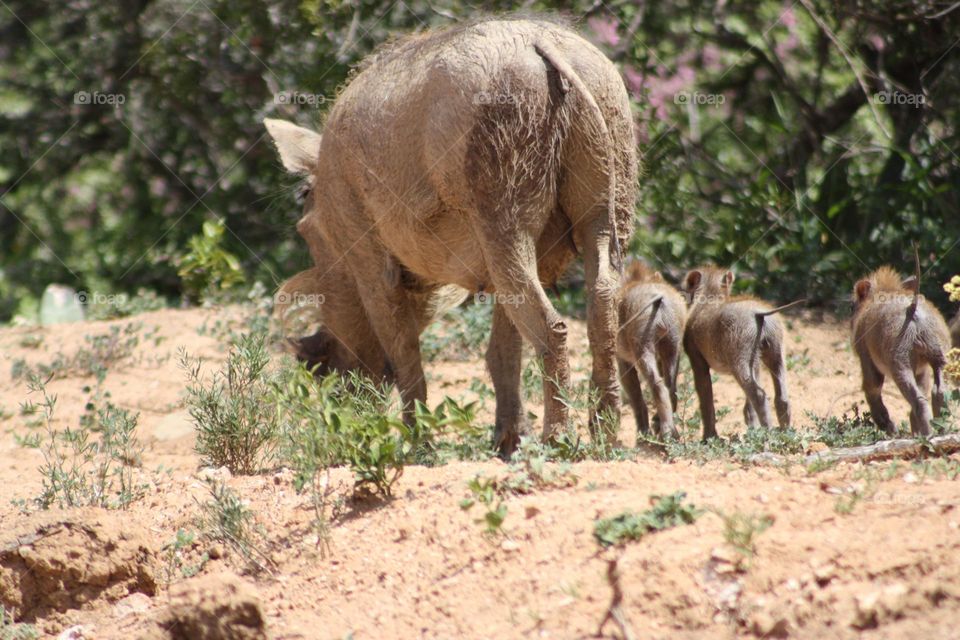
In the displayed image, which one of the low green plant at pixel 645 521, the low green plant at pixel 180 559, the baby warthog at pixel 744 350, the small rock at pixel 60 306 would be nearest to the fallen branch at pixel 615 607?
the low green plant at pixel 645 521

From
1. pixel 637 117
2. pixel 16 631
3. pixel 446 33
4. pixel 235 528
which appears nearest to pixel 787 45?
pixel 637 117

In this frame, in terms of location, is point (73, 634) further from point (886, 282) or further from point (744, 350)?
point (886, 282)

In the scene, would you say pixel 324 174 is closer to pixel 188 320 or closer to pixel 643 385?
pixel 643 385

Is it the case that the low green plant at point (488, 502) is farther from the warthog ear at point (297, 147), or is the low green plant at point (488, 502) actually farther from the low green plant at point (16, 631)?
the warthog ear at point (297, 147)

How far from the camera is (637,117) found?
9.18 metres

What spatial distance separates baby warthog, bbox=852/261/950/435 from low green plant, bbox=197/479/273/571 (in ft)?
9.75

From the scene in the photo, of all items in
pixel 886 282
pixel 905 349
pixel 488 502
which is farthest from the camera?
pixel 886 282

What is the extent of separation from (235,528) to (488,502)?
102 cm

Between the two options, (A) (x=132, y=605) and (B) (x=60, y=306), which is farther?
(B) (x=60, y=306)

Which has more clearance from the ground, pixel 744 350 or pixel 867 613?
pixel 744 350

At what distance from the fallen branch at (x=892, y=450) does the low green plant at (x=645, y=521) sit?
896 millimetres

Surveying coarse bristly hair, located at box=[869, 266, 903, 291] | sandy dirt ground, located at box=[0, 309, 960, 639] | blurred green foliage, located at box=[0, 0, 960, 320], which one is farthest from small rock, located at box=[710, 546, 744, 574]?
blurred green foliage, located at box=[0, 0, 960, 320]

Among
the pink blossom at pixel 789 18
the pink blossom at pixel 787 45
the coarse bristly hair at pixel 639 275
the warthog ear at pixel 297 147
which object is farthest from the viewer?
the pink blossom at pixel 787 45

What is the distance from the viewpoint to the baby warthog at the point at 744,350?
5930 mm
